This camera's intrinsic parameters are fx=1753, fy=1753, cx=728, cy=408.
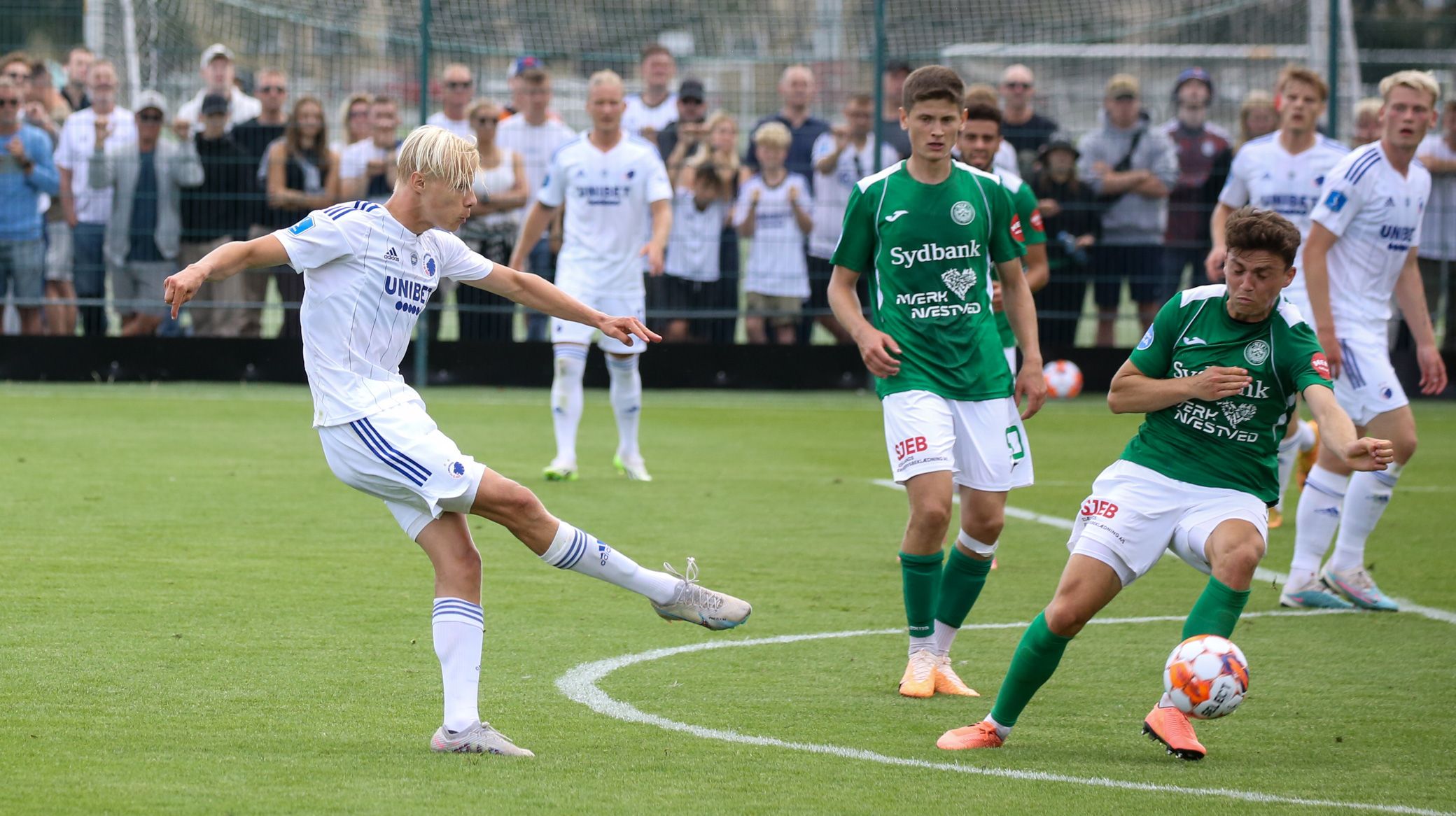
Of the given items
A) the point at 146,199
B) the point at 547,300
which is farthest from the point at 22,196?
the point at 547,300

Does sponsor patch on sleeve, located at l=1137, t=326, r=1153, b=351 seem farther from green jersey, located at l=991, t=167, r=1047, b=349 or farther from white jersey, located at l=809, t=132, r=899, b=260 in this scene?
white jersey, located at l=809, t=132, r=899, b=260

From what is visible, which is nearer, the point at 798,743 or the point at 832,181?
the point at 798,743

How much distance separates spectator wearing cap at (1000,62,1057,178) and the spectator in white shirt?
1.88 meters

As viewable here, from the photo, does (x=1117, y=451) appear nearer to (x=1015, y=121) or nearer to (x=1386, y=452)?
(x=1015, y=121)

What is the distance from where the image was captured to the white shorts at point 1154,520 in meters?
5.18

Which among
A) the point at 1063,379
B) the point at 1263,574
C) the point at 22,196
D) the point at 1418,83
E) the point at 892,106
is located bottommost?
the point at 1263,574

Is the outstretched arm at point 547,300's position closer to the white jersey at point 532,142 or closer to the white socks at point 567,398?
the white socks at point 567,398

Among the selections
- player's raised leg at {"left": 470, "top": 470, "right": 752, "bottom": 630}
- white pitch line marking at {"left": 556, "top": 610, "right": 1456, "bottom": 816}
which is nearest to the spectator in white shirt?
white pitch line marking at {"left": 556, "top": 610, "right": 1456, "bottom": 816}

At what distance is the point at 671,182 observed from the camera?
1548cm

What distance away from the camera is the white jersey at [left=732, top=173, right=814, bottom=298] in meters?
15.8

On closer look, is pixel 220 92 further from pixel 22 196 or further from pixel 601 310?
pixel 601 310

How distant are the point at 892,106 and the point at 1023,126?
4.17 feet

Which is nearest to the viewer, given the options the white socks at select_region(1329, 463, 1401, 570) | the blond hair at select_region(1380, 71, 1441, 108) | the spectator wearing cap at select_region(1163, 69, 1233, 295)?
the blond hair at select_region(1380, 71, 1441, 108)

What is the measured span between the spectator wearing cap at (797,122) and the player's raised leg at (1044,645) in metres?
11.0
